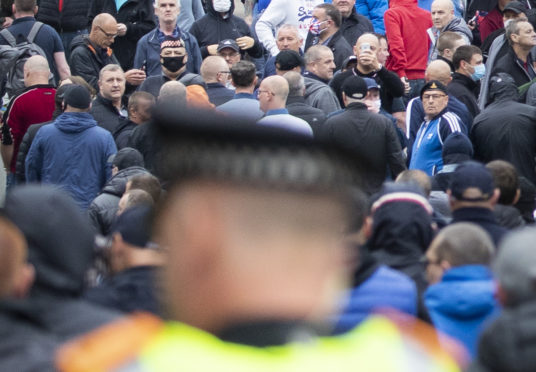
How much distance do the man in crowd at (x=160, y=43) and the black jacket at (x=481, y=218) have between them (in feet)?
21.1

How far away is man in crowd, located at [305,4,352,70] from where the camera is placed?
11406 mm

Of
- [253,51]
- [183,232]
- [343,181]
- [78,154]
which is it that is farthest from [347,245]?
[253,51]

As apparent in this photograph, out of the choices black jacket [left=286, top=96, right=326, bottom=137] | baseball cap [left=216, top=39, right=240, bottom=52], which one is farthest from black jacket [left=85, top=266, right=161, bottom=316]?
baseball cap [left=216, top=39, right=240, bottom=52]

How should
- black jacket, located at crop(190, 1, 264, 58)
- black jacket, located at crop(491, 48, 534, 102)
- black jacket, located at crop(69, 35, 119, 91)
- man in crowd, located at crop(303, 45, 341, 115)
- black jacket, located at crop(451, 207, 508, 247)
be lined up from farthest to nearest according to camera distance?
1. black jacket, located at crop(190, 1, 264, 58)
2. black jacket, located at crop(69, 35, 119, 91)
3. black jacket, located at crop(491, 48, 534, 102)
4. man in crowd, located at crop(303, 45, 341, 115)
5. black jacket, located at crop(451, 207, 508, 247)

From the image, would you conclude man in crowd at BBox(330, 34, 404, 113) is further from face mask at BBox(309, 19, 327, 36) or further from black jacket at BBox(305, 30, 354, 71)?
face mask at BBox(309, 19, 327, 36)

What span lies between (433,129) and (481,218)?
372 cm

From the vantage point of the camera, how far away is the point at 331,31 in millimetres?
11531

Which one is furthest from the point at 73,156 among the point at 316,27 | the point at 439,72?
the point at 316,27

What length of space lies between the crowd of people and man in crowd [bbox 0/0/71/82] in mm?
24

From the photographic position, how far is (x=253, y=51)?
488 inches

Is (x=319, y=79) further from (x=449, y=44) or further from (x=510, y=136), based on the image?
(x=510, y=136)

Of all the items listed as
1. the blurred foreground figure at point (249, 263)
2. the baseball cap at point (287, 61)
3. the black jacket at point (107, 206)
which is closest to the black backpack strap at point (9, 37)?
the baseball cap at point (287, 61)

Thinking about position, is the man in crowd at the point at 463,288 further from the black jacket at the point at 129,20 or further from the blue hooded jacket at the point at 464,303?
the black jacket at the point at 129,20

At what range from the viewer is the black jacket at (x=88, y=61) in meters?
11.2
